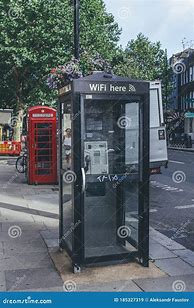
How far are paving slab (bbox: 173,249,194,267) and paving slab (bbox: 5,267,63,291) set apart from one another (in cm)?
183

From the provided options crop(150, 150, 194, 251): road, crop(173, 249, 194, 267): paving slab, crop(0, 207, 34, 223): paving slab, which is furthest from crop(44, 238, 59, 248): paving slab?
crop(150, 150, 194, 251): road

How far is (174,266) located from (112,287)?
44.1 inches

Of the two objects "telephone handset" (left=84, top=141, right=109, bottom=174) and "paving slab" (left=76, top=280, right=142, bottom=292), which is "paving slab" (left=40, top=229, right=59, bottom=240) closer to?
"telephone handset" (left=84, top=141, right=109, bottom=174)

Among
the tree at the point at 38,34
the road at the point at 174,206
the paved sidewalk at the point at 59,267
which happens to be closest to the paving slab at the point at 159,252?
the paved sidewalk at the point at 59,267

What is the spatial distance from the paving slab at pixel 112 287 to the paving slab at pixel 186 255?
1.16 m

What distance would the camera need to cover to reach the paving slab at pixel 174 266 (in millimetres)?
5246

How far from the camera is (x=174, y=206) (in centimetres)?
1015

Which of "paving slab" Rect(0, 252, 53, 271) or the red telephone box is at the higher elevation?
the red telephone box

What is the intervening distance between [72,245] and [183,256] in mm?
1695

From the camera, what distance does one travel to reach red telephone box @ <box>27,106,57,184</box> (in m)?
13.1

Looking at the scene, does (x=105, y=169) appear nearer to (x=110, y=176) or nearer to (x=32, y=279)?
(x=110, y=176)

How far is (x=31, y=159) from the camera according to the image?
13242 mm

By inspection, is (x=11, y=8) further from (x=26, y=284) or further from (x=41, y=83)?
(x=26, y=284)
